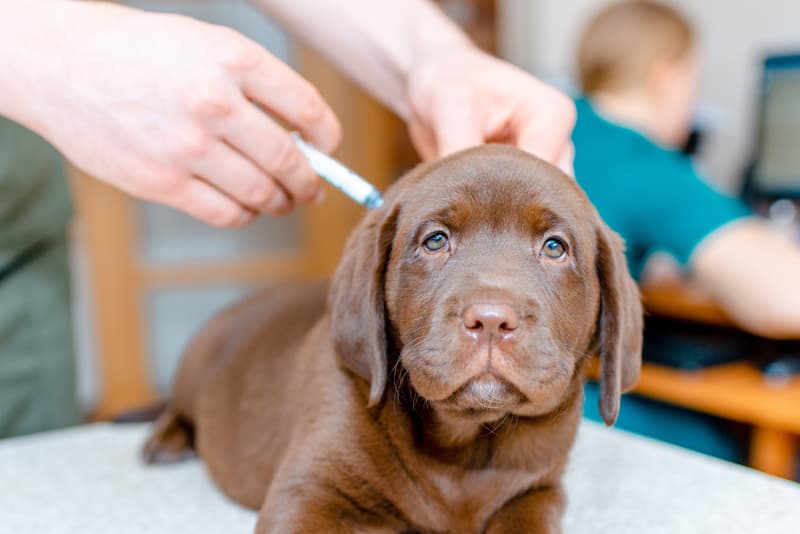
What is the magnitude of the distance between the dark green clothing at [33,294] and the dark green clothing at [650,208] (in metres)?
1.27

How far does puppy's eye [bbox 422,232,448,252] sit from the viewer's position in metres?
0.92

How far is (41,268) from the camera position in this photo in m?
1.51

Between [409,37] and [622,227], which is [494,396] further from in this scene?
[622,227]

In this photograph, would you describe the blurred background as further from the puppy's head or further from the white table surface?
the puppy's head

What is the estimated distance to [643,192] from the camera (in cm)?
223

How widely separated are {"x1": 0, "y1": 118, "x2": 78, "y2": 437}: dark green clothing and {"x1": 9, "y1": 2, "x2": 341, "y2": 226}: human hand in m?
0.44

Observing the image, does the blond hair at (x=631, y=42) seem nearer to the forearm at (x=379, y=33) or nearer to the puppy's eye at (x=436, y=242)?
the forearm at (x=379, y=33)

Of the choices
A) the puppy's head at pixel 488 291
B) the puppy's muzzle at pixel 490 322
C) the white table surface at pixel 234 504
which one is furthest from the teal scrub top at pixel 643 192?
the puppy's muzzle at pixel 490 322

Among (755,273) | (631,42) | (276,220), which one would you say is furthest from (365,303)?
(276,220)

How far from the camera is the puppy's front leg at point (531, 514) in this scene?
0.88 meters

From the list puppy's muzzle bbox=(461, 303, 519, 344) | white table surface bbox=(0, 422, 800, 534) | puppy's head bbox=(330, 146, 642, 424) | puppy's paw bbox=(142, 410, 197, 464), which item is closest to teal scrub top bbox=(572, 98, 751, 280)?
white table surface bbox=(0, 422, 800, 534)

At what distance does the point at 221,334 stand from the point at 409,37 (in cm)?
55

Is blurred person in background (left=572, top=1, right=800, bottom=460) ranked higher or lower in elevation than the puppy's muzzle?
lower

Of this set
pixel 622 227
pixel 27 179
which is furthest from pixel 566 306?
pixel 622 227
